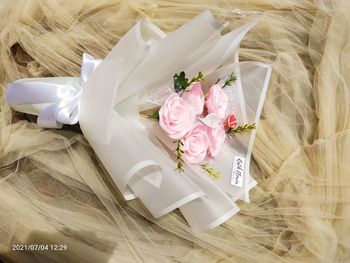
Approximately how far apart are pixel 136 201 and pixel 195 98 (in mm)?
211

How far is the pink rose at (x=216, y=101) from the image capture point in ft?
2.14

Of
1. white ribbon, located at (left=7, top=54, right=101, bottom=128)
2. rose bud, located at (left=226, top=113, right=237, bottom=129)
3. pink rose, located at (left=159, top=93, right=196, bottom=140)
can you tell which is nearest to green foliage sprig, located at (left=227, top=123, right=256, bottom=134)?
rose bud, located at (left=226, top=113, right=237, bottom=129)

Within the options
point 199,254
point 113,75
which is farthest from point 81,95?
point 199,254

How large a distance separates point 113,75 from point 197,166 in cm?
21

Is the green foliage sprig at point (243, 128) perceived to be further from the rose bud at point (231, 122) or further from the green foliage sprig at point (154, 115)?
the green foliage sprig at point (154, 115)

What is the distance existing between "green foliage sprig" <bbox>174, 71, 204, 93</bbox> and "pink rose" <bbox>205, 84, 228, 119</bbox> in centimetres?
3

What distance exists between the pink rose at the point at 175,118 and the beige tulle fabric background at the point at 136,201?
0.53 feet

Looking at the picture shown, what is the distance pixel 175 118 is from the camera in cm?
61

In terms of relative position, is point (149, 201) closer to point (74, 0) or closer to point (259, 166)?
point (259, 166)

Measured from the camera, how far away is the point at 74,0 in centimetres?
83

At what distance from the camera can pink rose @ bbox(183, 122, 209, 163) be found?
0.63 meters
